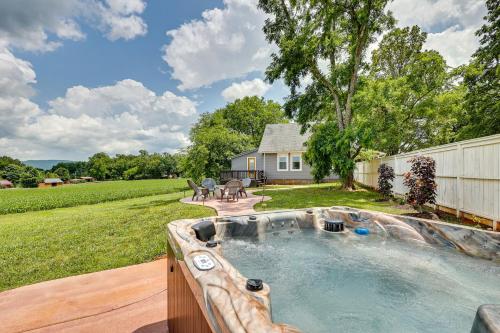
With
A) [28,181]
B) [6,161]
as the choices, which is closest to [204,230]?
[28,181]

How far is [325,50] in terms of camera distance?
1229cm

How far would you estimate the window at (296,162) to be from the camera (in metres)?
18.9

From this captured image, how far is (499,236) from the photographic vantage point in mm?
3025

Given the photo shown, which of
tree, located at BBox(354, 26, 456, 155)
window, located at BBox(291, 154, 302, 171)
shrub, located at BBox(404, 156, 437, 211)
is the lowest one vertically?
shrub, located at BBox(404, 156, 437, 211)

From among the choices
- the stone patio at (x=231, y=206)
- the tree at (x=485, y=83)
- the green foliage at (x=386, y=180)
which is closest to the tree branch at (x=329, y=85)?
the green foliage at (x=386, y=180)

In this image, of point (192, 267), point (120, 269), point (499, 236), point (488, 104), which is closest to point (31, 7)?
point (120, 269)

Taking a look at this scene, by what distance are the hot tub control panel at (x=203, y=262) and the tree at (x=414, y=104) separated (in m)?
10.6

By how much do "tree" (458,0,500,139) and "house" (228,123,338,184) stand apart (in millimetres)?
8564

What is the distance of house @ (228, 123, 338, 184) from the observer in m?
18.8

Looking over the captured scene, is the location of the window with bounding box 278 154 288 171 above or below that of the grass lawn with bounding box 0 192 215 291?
above

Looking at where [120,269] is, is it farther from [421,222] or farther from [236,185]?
[236,185]

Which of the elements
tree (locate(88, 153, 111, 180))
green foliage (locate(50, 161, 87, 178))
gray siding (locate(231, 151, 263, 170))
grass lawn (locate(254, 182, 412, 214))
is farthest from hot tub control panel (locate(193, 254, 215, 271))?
green foliage (locate(50, 161, 87, 178))

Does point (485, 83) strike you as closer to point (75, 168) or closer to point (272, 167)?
point (272, 167)

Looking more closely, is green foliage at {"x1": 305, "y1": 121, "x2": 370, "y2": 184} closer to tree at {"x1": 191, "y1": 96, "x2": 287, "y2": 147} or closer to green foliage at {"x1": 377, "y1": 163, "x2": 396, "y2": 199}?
green foliage at {"x1": 377, "y1": 163, "x2": 396, "y2": 199}
